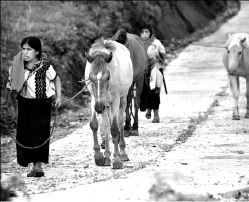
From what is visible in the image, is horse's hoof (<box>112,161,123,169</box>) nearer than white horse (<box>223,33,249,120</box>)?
Yes

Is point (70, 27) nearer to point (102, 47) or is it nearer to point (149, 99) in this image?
point (149, 99)

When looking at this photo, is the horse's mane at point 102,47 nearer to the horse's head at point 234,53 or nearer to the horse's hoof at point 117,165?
the horse's hoof at point 117,165

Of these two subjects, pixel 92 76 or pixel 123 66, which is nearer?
pixel 92 76

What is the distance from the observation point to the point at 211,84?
80.3ft

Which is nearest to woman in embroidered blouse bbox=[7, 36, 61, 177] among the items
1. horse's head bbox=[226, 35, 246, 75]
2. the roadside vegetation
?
the roadside vegetation

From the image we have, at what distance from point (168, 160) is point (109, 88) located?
1.41 metres

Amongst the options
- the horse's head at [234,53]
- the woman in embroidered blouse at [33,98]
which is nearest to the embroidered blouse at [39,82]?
the woman in embroidered blouse at [33,98]

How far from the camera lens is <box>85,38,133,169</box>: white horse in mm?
11656

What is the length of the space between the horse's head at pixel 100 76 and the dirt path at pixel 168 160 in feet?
3.26

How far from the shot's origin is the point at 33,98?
38.4 ft

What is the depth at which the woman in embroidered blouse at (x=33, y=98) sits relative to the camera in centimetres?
1163

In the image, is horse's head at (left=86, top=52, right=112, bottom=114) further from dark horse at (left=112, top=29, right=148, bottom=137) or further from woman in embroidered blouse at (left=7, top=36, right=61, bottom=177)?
dark horse at (left=112, top=29, right=148, bottom=137)

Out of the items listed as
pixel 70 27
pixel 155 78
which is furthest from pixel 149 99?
pixel 70 27

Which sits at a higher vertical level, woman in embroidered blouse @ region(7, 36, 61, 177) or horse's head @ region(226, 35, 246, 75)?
horse's head @ region(226, 35, 246, 75)
